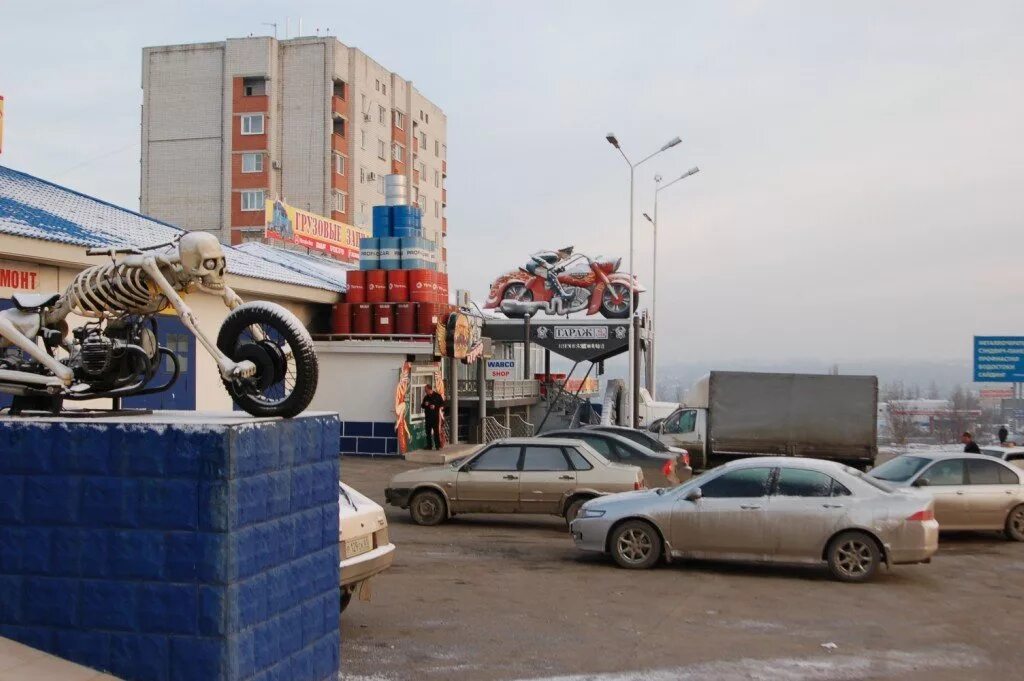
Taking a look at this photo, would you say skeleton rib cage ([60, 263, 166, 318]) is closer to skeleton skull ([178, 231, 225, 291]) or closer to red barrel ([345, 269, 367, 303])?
skeleton skull ([178, 231, 225, 291])

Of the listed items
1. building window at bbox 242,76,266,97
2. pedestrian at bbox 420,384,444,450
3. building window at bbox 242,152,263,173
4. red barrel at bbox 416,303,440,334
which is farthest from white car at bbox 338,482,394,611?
building window at bbox 242,76,266,97

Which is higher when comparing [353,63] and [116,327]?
[353,63]

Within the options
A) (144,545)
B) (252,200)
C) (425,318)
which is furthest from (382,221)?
(252,200)

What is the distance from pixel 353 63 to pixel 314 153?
657 cm

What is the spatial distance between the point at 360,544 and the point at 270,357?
2.77 metres

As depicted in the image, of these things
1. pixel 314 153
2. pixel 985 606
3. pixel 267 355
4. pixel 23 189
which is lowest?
pixel 985 606

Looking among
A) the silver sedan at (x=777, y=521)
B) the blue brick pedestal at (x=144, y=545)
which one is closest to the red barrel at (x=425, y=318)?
the silver sedan at (x=777, y=521)

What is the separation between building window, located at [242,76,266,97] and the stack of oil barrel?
115ft

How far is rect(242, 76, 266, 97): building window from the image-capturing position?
6216 centimetres

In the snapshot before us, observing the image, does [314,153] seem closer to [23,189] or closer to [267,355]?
[23,189]

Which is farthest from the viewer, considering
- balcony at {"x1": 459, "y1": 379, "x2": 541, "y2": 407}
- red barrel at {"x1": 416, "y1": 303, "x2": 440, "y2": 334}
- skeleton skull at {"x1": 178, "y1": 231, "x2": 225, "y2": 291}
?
balcony at {"x1": 459, "y1": 379, "x2": 541, "y2": 407}

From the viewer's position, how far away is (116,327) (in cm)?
713

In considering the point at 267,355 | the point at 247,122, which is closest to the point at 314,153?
the point at 247,122

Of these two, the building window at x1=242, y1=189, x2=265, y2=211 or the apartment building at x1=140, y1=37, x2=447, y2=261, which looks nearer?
the apartment building at x1=140, y1=37, x2=447, y2=261
